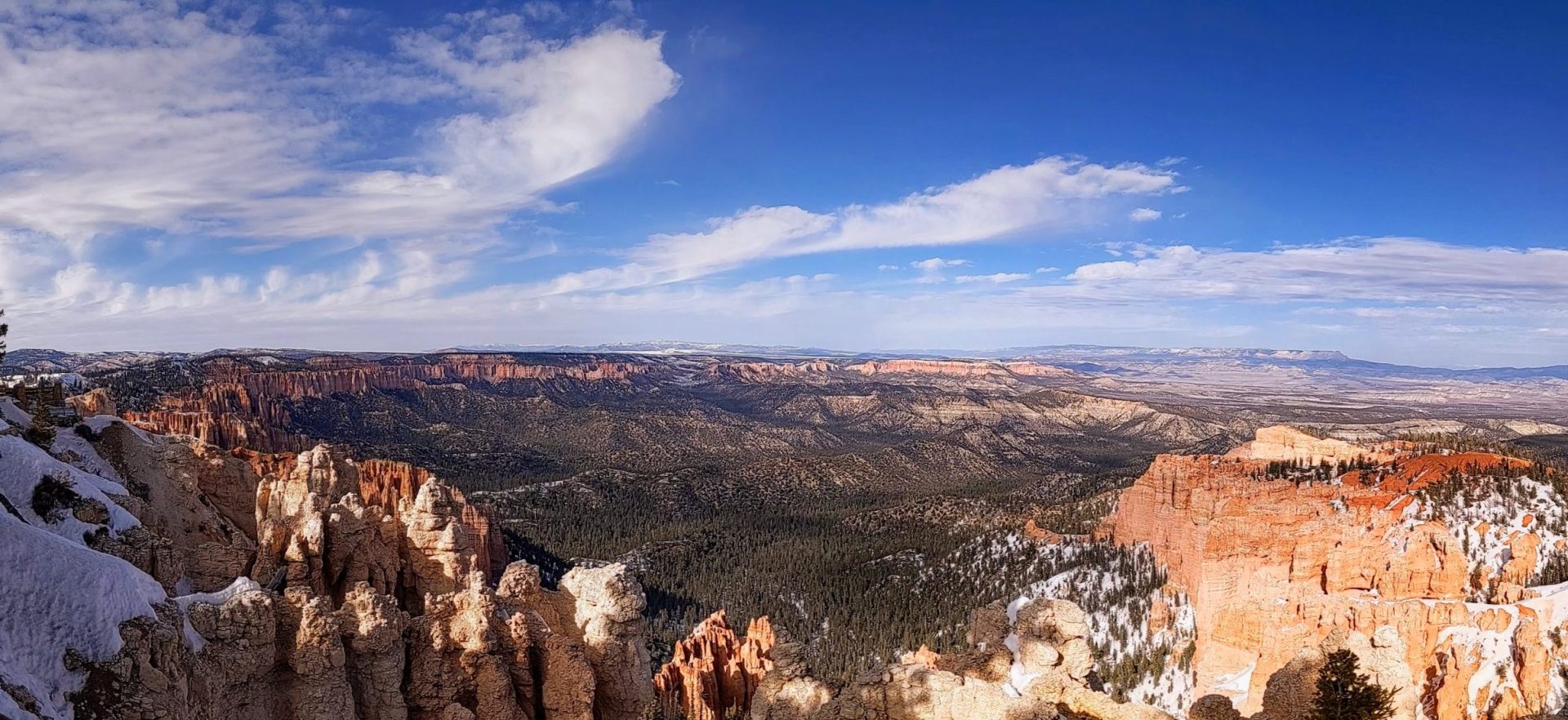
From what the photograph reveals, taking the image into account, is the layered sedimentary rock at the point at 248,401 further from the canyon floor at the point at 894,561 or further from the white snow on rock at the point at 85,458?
the white snow on rock at the point at 85,458

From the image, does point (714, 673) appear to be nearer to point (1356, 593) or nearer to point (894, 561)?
point (1356, 593)

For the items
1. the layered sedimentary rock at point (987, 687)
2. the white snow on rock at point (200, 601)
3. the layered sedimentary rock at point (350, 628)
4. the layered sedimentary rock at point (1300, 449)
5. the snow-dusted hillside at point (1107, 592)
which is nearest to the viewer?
the layered sedimentary rock at point (350, 628)

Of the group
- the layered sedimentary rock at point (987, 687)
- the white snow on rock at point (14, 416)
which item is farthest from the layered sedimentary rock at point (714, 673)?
the white snow on rock at point (14, 416)

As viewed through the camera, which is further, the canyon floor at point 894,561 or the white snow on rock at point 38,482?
the canyon floor at point 894,561

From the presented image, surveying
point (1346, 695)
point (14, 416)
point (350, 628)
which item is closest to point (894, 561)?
point (1346, 695)

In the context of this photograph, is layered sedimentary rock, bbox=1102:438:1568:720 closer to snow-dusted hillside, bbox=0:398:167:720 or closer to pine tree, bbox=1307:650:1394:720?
pine tree, bbox=1307:650:1394:720

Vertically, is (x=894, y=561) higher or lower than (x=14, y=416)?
lower

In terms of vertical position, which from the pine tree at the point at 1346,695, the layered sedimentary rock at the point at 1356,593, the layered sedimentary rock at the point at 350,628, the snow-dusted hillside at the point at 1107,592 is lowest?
the snow-dusted hillside at the point at 1107,592
